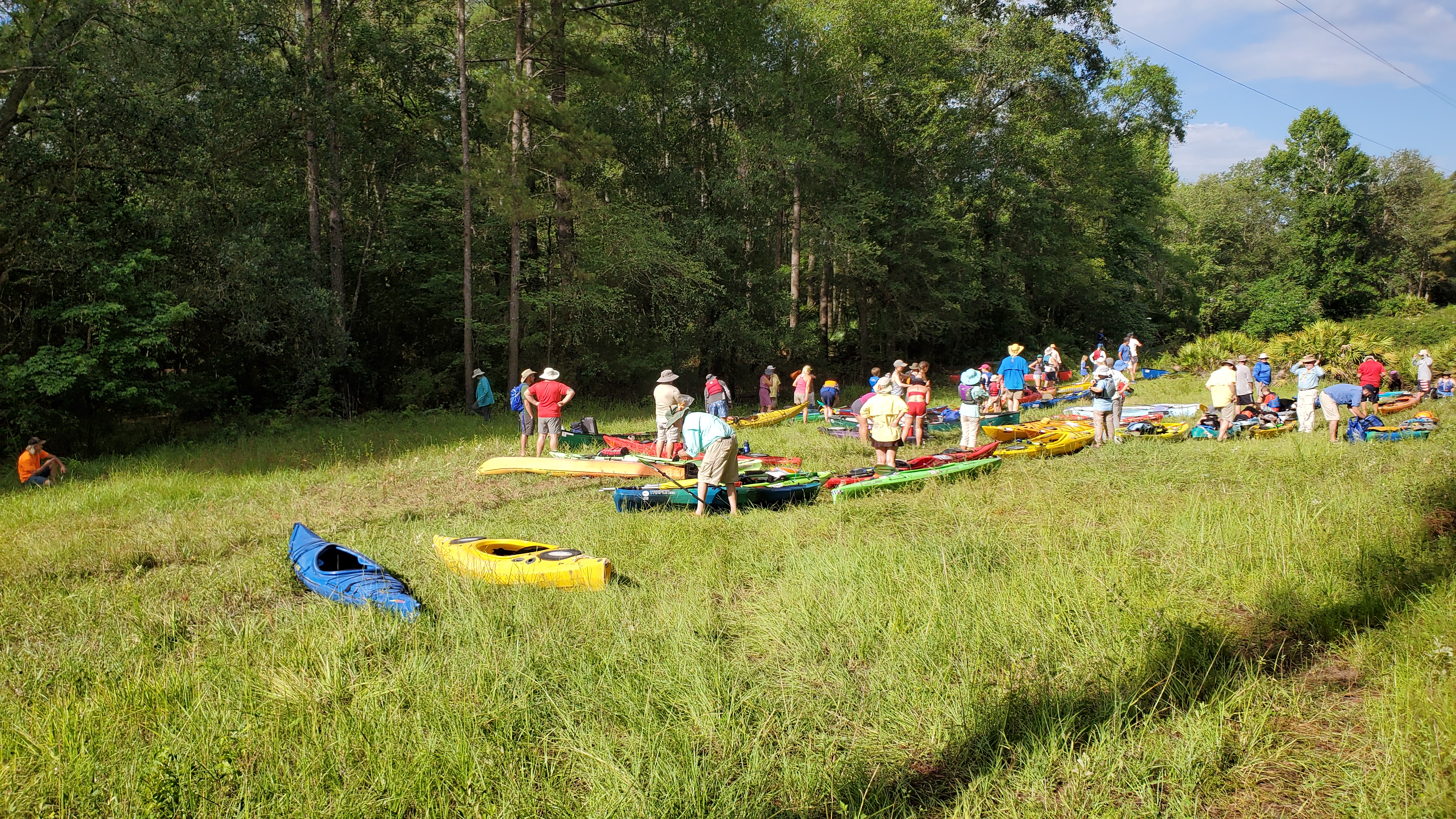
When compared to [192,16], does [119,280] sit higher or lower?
lower

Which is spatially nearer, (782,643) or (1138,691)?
(1138,691)

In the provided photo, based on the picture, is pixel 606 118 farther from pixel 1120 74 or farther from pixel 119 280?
pixel 1120 74

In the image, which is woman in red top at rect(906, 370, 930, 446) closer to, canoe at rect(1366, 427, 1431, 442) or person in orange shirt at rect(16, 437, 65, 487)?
canoe at rect(1366, 427, 1431, 442)

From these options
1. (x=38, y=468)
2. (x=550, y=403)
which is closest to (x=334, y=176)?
(x=38, y=468)

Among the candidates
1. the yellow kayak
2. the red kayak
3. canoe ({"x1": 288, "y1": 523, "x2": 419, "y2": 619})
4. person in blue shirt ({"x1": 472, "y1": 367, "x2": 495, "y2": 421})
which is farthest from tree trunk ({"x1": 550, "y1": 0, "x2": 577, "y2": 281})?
canoe ({"x1": 288, "y1": 523, "x2": 419, "y2": 619})

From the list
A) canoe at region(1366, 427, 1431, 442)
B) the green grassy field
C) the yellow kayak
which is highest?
canoe at region(1366, 427, 1431, 442)

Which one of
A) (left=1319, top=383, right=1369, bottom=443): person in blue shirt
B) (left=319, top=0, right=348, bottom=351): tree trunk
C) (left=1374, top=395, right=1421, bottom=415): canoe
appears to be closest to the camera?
(left=1319, top=383, right=1369, bottom=443): person in blue shirt

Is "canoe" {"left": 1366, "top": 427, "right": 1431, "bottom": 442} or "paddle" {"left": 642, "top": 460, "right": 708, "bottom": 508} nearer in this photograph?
"paddle" {"left": 642, "top": 460, "right": 708, "bottom": 508}

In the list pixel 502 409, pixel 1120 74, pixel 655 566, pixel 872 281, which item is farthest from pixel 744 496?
pixel 1120 74

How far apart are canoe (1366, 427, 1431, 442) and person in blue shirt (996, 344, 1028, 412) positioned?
232 inches

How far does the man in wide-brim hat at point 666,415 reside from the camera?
11516 millimetres

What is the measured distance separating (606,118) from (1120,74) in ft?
92.7

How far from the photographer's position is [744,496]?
28.5ft

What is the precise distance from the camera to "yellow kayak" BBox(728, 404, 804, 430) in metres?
15.7
